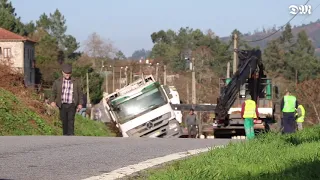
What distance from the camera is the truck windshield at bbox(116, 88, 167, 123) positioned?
34.5 meters

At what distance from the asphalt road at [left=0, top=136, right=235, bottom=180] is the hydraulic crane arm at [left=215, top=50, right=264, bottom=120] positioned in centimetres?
1964

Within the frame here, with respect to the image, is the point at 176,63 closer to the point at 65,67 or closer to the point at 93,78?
the point at 93,78

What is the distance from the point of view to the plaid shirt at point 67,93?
1866 cm

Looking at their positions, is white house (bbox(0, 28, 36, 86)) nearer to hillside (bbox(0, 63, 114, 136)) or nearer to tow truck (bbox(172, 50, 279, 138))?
tow truck (bbox(172, 50, 279, 138))

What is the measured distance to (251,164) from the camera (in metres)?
10.8

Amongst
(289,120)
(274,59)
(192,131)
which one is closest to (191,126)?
(192,131)

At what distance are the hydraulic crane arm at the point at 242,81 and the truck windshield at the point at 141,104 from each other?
9.17 feet

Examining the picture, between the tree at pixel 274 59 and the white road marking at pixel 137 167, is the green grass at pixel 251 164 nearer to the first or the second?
the white road marking at pixel 137 167

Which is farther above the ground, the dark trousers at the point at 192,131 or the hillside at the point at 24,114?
the hillside at the point at 24,114

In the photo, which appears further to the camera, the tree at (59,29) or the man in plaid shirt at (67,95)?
the tree at (59,29)

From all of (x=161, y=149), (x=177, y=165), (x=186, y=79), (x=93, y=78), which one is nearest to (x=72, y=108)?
(x=161, y=149)

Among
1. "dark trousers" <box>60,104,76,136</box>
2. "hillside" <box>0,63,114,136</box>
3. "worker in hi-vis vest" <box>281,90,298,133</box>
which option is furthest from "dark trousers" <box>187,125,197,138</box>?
"dark trousers" <box>60,104,76,136</box>

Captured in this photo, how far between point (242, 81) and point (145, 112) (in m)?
5.19

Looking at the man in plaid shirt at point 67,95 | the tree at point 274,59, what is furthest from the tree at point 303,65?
the man in plaid shirt at point 67,95
